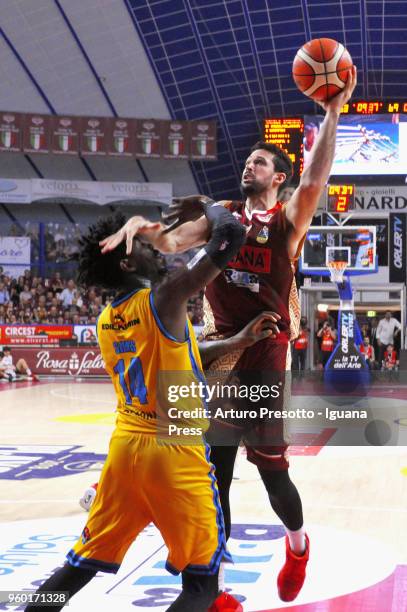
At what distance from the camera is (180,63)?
2872 centimetres

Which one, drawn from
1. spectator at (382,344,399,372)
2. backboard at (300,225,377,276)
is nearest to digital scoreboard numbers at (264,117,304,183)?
spectator at (382,344,399,372)

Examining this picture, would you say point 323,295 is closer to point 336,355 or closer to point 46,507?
point 336,355

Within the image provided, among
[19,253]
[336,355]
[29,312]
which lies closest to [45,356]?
[29,312]

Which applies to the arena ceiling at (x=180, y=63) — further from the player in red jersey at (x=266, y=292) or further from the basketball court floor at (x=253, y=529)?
the player in red jersey at (x=266, y=292)

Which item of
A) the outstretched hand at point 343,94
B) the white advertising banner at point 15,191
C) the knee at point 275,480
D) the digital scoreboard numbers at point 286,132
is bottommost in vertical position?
the knee at point 275,480

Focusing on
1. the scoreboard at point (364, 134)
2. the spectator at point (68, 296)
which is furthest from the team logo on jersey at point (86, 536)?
the spectator at point (68, 296)

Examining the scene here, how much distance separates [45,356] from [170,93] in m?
11.7

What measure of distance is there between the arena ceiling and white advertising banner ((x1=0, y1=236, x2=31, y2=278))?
2.95 metres

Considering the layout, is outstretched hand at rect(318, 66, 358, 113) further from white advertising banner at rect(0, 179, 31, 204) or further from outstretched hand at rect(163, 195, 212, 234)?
white advertising banner at rect(0, 179, 31, 204)

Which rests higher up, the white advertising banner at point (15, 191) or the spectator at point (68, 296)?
the white advertising banner at point (15, 191)

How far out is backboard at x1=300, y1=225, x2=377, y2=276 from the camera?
17219 mm

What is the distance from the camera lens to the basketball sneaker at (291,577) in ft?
13.9

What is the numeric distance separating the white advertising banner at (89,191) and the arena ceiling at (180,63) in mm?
812

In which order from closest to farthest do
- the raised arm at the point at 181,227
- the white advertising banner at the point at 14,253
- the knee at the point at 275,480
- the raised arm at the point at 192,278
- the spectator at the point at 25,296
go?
1. the raised arm at the point at 192,278
2. the raised arm at the point at 181,227
3. the knee at the point at 275,480
4. the spectator at the point at 25,296
5. the white advertising banner at the point at 14,253
